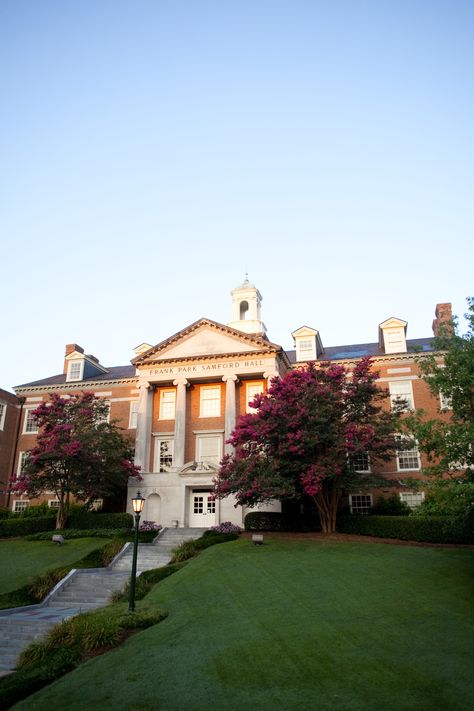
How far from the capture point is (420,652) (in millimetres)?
11945

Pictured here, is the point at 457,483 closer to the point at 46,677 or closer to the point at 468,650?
the point at 468,650

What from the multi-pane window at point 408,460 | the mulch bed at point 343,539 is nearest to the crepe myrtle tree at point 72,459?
the mulch bed at point 343,539

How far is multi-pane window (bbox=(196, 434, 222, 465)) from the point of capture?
3612cm

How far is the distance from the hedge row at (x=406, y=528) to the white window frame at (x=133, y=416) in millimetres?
18959

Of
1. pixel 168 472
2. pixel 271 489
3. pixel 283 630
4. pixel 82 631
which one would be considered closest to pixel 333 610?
pixel 283 630

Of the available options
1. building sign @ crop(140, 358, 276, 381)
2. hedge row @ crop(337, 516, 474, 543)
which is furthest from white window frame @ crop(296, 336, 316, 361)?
hedge row @ crop(337, 516, 474, 543)

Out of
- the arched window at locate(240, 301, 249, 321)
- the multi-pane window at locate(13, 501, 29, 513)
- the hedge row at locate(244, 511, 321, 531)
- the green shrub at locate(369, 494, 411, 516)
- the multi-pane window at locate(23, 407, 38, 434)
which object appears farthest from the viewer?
the arched window at locate(240, 301, 249, 321)

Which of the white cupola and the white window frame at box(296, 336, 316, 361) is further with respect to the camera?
the white cupola

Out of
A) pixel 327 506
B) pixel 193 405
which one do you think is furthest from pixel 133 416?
pixel 327 506

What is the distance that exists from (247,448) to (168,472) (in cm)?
891

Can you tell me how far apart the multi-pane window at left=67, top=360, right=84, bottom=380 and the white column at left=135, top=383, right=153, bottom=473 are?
9.66m

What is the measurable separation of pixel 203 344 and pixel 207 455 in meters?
7.40

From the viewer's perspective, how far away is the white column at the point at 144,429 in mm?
36188

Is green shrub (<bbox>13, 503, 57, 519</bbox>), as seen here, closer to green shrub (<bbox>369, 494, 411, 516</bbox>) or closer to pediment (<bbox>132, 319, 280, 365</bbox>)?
pediment (<bbox>132, 319, 280, 365</bbox>)
